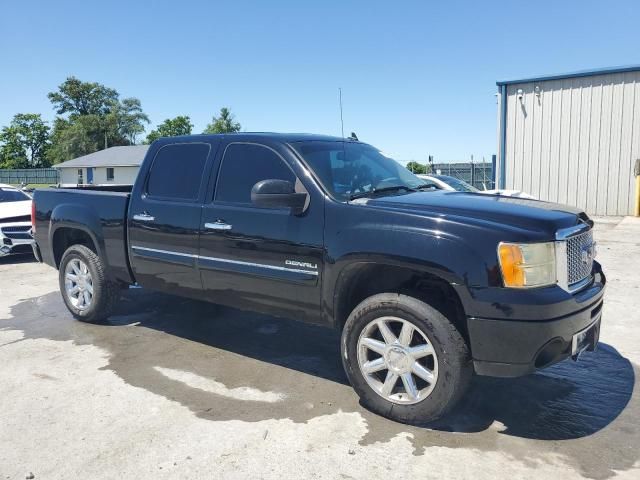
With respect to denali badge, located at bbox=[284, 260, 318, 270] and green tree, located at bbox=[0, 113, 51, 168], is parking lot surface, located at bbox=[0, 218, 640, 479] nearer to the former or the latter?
denali badge, located at bbox=[284, 260, 318, 270]

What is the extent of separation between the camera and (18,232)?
32.9 feet

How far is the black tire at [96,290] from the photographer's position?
222 inches

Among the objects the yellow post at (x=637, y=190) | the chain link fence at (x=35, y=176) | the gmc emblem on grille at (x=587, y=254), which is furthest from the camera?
the chain link fence at (x=35, y=176)

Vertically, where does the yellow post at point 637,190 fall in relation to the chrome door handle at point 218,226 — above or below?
below

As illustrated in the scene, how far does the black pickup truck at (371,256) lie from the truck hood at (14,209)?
5.76 metres

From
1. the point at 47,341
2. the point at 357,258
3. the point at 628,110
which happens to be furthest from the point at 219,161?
the point at 628,110

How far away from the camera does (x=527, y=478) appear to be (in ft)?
9.52

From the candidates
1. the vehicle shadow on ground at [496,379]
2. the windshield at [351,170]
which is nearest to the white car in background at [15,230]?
the vehicle shadow on ground at [496,379]

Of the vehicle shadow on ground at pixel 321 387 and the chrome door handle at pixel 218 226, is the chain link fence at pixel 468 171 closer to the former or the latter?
the vehicle shadow on ground at pixel 321 387

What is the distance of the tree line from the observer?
72750mm

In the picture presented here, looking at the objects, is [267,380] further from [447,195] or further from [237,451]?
[447,195]

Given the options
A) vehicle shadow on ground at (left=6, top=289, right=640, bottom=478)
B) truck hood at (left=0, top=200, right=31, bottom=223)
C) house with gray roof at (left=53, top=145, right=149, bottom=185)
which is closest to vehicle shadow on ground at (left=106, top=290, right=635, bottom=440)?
vehicle shadow on ground at (left=6, top=289, right=640, bottom=478)


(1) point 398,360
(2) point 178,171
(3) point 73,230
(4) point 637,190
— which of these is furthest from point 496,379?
(4) point 637,190

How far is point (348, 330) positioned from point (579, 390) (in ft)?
6.11
